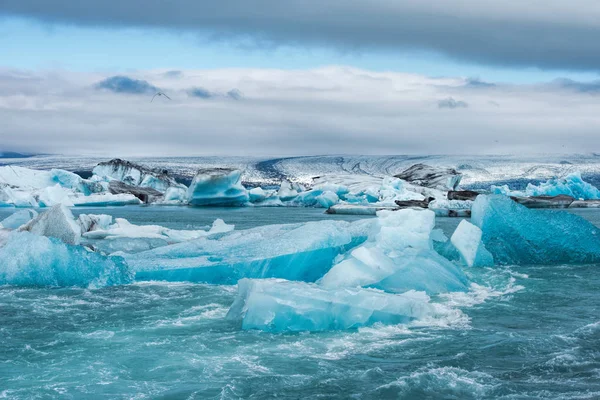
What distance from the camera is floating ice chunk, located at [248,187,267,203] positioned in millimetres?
34000

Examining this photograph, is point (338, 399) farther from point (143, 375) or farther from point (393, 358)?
point (143, 375)

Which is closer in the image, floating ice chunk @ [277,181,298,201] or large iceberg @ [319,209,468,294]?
A: large iceberg @ [319,209,468,294]

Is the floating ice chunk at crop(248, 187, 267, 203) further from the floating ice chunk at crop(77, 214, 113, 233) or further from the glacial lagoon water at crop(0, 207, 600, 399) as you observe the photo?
the glacial lagoon water at crop(0, 207, 600, 399)

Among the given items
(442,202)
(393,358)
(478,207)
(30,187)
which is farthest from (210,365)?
(30,187)

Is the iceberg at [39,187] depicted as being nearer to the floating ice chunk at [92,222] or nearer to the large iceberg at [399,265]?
the floating ice chunk at [92,222]

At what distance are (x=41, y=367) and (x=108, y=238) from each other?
25.3ft

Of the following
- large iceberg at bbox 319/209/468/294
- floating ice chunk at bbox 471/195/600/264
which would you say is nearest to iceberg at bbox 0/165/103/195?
floating ice chunk at bbox 471/195/600/264

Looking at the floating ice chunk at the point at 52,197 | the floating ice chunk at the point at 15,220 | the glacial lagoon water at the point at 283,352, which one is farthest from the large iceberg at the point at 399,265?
the floating ice chunk at the point at 52,197

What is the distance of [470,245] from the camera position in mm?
10930

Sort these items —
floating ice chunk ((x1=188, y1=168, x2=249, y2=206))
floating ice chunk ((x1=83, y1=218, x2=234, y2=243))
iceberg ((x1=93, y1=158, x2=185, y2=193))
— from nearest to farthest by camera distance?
1. floating ice chunk ((x1=83, y1=218, x2=234, y2=243))
2. floating ice chunk ((x1=188, y1=168, x2=249, y2=206))
3. iceberg ((x1=93, y1=158, x2=185, y2=193))

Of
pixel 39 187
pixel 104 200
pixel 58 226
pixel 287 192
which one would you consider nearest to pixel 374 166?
pixel 287 192

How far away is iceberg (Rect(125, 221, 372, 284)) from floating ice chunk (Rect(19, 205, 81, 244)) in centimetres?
93

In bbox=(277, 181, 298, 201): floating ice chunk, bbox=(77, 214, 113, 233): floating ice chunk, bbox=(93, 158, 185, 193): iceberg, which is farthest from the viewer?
bbox=(93, 158, 185, 193): iceberg

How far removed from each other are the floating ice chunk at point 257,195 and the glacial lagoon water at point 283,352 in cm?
2561
